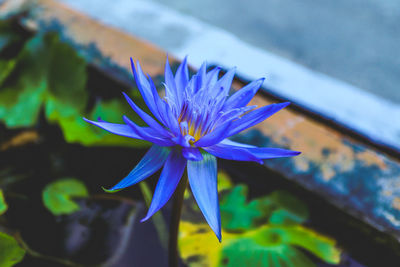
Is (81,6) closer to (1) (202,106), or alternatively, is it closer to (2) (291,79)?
(2) (291,79)

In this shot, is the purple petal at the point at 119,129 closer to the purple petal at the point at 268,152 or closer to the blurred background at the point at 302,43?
the purple petal at the point at 268,152

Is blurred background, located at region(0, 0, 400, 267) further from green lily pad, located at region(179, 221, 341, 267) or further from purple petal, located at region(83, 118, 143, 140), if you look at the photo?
purple petal, located at region(83, 118, 143, 140)

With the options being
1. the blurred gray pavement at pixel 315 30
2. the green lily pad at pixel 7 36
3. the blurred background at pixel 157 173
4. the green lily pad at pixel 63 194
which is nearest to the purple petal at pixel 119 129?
the blurred background at pixel 157 173

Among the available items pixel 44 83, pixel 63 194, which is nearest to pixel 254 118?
pixel 63 194

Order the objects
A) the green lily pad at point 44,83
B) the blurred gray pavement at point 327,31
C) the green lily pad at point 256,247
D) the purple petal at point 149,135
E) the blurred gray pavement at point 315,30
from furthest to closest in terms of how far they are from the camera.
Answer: the blurred gray pavement at point 327,31, the blurred gray pavement at point 315,30, the green lily pad at point 44,83, the green lily pad at point 256,247, the purple petal at point 149,135

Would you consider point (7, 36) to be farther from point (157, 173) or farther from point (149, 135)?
point (149, 135)

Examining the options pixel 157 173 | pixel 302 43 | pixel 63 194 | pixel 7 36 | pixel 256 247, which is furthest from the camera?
pixel 302 43

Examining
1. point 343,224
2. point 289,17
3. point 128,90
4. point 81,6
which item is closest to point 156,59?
point 128,90
